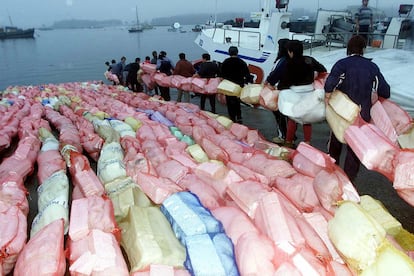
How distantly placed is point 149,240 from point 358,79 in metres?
2.35

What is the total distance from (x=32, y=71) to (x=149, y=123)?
2793cm

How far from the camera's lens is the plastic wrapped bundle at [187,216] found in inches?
91.1

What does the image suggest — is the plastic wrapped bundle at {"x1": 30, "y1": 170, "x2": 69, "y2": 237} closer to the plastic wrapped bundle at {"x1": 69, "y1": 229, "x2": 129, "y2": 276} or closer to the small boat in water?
the plastic wrapped bundle at {"x1": 69, "y1": 229, "x2": 129, "y2": 276}

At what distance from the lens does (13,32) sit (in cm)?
8281

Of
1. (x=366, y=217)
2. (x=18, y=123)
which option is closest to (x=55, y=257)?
(x=366, y=217)

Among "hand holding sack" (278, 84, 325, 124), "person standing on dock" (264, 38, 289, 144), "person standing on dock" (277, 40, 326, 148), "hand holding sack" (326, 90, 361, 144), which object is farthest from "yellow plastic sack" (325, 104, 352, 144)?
"person standing on dock" (264, 38, 289, 144)

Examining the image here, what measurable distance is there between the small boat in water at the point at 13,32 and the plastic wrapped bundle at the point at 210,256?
96.1 m

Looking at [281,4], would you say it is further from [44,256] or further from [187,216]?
[44,256]

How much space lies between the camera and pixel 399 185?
212cm

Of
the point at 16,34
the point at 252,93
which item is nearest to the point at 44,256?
the point at 252,93

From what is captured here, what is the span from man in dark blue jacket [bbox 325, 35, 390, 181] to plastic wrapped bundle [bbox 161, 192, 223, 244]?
5.61 ft

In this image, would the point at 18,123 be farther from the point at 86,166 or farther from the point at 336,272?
the point at 336,272

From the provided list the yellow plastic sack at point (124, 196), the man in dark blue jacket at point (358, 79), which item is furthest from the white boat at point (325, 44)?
the yellow plastic sack at point (124, 196)

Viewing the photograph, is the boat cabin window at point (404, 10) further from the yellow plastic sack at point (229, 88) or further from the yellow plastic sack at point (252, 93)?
the yellow plastic sack at point (252, 93)
